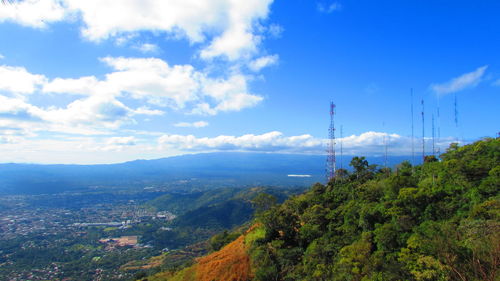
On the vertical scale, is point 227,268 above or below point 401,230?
below

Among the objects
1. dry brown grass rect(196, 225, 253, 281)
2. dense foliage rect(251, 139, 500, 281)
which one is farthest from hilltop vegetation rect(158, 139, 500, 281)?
dry brown grass rect(196, 225, 253, 281)

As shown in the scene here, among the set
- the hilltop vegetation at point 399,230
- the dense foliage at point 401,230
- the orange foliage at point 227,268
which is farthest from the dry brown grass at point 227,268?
the dense foliage at point 401,230

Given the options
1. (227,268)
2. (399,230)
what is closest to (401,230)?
(399,230)

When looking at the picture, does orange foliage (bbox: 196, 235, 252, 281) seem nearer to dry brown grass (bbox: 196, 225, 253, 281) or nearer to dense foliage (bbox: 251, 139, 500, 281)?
dry brown grass (bbox: 196, 225, 253, 281)

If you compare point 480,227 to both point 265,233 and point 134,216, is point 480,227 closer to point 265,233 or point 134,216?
point 265,233

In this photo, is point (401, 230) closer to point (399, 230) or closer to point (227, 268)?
point (399, 230)

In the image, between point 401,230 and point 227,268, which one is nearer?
point 401,230

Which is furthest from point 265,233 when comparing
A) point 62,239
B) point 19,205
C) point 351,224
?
point 19,205
